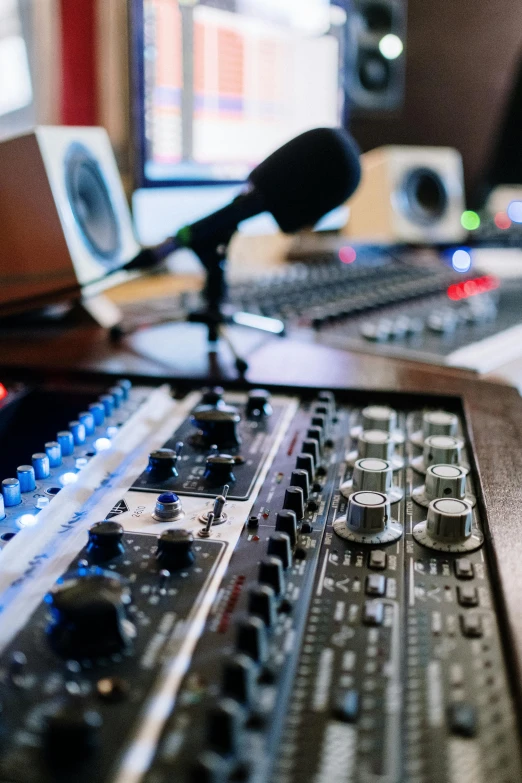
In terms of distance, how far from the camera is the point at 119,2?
1.77 m

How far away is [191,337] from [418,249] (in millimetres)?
913

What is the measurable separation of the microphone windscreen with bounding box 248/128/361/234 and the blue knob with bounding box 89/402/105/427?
357mm

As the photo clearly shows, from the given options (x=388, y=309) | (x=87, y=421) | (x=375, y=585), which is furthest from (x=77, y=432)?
(x=388, y=309)

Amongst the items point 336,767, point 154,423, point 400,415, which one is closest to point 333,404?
point 400,415

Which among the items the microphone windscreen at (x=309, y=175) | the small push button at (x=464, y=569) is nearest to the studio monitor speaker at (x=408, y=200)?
the microphone windscreen at (x=309, y=175)

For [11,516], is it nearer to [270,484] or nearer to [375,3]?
[270,484]

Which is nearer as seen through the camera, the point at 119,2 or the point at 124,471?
the point at 124,471

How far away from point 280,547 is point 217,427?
23 cm

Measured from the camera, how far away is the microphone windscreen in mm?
907

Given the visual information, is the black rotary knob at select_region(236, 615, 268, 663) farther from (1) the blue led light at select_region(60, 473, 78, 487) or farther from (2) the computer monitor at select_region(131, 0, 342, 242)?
(2) the computer monitor at select_region(131, 0, 342, 242)

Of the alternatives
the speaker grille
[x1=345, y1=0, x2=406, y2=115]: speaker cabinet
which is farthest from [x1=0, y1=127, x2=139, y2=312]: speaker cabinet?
[x1=345, y1=0, x2=406, y2=115]: speaker cabinet

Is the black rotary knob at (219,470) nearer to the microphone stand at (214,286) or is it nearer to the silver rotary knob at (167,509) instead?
the silver rotary knob at (167,509)

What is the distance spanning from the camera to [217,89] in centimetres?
145

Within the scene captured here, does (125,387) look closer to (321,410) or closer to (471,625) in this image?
(321,410)
